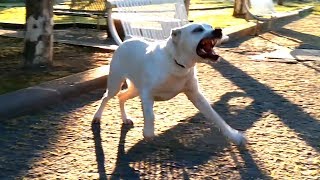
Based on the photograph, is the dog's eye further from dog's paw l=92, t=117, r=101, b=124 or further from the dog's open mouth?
dog's paw l=92, t=117, r=101, b=124

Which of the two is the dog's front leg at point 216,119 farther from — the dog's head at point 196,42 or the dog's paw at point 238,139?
the dog's head at point 196,42

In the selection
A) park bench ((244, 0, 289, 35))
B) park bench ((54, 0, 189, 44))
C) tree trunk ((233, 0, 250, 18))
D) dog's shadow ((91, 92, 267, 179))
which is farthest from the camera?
tree trunk ((233, 0, 250, 18))

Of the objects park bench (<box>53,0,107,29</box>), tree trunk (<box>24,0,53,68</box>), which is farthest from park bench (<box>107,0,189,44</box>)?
tree trunk (<box>24,0,53,68</box>)

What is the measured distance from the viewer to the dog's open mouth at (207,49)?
4.29 m

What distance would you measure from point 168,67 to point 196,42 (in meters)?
0.34

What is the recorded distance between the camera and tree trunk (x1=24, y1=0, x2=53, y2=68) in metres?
7.76

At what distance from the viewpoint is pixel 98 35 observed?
11539 millimetres

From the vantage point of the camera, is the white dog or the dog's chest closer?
the white dog

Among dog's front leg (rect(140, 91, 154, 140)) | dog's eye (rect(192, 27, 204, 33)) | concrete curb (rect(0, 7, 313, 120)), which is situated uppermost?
dog's eye (rect(192, 27, 204, 33))

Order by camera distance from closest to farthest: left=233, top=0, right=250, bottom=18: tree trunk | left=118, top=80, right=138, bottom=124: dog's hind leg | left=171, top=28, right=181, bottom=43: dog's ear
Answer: left=171, top=28, right=181, bottom=43: dog's ear
left=118, top=80, right=138, bottom=124: dog's hind leg
left=233, top=0, right=250, bottom=18: tree trunk

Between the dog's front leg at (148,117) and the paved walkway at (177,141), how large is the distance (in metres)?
0.13

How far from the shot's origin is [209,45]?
439 centimetres

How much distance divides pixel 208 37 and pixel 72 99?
2.47 metres

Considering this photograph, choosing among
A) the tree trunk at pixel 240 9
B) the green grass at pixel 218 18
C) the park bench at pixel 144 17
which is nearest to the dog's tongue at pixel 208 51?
the park bench at pixel 144 17
